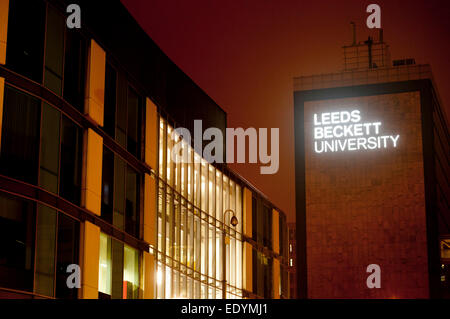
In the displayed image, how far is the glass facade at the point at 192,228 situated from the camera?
47219 millimetres

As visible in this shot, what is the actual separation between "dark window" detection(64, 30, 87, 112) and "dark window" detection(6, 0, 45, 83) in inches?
95.9

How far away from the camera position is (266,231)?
2766 inches

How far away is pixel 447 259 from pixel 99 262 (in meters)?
73.6

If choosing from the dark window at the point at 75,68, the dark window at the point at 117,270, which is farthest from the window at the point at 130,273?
the dark window at the point at 75,68

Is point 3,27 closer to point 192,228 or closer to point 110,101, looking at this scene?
point 110,101

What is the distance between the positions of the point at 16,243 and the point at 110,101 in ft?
39.6

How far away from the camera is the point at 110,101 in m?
40.2

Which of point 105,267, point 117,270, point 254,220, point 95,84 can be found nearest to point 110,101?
point 95,84

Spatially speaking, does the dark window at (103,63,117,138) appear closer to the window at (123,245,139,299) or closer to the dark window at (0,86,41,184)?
the window at (123,245,139,299)

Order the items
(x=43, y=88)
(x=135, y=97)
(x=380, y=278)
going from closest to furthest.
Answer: (x=43, y=88) → (x=135, y=97) → (x=380, y=278)

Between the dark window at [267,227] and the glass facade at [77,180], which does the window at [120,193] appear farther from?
the dark window at [267,227]

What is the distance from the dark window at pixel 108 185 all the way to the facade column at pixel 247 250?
81.5ft
